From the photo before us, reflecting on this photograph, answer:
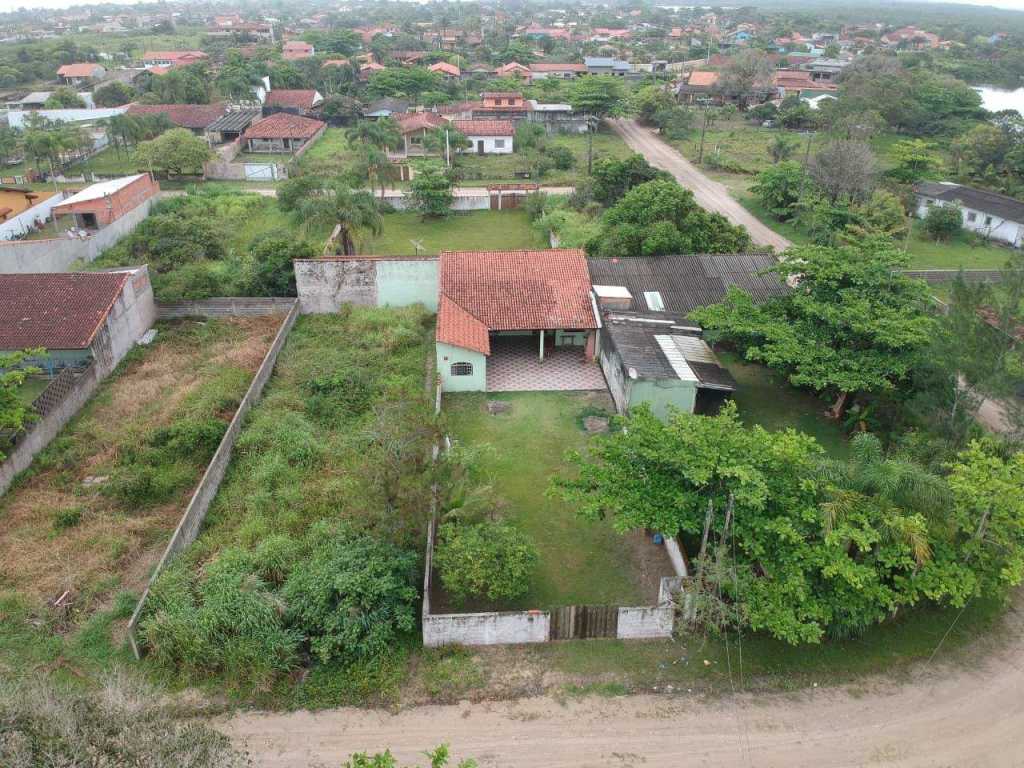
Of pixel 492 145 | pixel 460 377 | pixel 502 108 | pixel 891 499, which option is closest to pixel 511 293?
pixel 460 377

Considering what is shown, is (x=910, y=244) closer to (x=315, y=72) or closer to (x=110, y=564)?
(x=110, y=564)

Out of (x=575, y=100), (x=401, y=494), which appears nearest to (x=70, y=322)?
(x=401, y=494)

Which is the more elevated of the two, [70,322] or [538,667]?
[70,322]

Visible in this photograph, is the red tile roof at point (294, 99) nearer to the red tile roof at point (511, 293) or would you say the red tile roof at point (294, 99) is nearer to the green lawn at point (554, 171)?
the green lawn at point (554, 171)

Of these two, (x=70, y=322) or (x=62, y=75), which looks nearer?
(x=70, y=322)

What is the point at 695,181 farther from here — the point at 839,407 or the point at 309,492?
the point at 309,492

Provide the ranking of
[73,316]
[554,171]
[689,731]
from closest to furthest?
1. [689,731]
2. [73,316]
3. [554,171]
